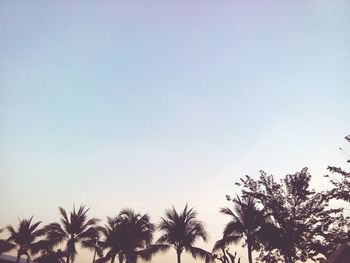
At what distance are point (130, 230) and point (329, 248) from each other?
17319 millimetres

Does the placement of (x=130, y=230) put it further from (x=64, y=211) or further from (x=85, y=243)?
(x=64, y=211)

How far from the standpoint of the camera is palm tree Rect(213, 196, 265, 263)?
28719 mm

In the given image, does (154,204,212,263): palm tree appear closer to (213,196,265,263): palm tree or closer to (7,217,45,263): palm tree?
(213,196,265,263): palm tree

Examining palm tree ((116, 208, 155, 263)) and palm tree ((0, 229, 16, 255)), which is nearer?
palm tree ((116, 208, 155, 263))

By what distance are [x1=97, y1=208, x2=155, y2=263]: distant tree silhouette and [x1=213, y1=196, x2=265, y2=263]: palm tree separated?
270 inches

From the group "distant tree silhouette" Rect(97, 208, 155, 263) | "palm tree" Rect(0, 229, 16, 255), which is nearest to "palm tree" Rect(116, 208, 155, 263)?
"distant tree silhouette" Rect(97, 208, 155, 263)

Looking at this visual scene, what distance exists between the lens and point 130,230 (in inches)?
1237

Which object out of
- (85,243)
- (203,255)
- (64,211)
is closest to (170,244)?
(203,255)

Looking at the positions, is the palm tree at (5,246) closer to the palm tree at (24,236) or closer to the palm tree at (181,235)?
the palm tree at (24,236)

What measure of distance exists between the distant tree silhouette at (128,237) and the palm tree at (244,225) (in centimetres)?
686

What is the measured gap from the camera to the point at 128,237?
31016 mm

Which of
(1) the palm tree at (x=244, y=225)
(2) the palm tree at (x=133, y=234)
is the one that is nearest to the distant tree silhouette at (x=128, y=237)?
(2) the palm tree at (x=133, y=234)

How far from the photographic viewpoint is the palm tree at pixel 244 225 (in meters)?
28.7

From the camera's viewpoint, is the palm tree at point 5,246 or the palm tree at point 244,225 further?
the palm tree at point 5,246
